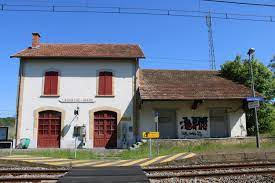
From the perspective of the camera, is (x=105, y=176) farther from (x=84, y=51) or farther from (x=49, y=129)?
(x=84, y=51)

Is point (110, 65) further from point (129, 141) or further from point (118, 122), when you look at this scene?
point (129, 141)

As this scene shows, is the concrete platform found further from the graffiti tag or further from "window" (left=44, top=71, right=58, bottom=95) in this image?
"window" (left=44, top=71, right=58, bottom=95)

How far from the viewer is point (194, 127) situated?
2100 cm

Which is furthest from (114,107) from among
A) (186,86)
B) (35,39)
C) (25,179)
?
(25,179)

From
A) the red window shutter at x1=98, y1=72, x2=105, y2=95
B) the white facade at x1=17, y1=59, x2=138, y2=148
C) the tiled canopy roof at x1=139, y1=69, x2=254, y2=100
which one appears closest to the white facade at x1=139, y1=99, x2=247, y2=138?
the tiled canopy roof at x1=139, y1=69, x2=254, y2=100

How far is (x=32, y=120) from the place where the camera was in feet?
66.7

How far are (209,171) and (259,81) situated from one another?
54.0 feet

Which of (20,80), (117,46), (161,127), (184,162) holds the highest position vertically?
(117,46)

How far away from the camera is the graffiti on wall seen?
2092 centimetres

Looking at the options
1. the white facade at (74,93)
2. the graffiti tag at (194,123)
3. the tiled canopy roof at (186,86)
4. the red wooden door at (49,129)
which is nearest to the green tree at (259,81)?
the tiled canopy roof at (186,86)

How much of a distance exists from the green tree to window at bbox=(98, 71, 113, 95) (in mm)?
10345

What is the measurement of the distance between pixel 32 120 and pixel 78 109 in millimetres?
3447

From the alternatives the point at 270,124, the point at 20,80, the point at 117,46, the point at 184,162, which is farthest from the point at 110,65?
the point at 270,124

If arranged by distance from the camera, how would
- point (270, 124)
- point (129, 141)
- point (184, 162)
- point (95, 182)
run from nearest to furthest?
point (95, 182)
point (184, 162)
point (129, 141)
point (270, 124)
